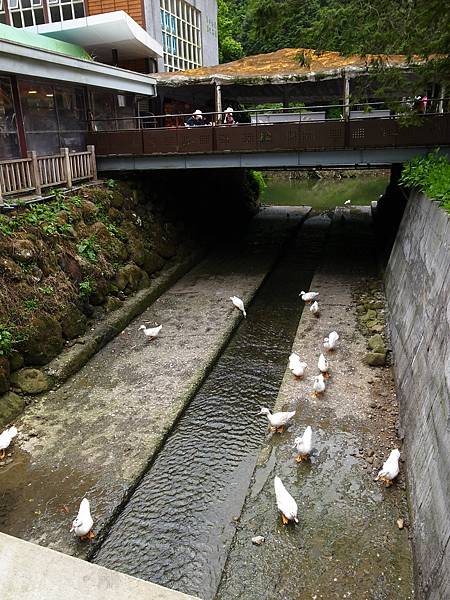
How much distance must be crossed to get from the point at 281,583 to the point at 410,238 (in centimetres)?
798

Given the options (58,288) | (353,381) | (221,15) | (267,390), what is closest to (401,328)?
(353,381)

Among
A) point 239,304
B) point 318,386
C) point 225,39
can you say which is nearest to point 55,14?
point 239,304

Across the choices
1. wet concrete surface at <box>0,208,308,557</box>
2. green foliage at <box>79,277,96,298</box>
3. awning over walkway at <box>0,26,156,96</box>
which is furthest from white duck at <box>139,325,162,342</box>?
awning over walkway at <box>0,26,156,96</box>

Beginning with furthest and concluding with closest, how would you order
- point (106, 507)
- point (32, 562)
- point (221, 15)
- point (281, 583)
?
1. point (221, 15)
2. point (106, 507)
3. point (281, 583)
4. point (32, 562)

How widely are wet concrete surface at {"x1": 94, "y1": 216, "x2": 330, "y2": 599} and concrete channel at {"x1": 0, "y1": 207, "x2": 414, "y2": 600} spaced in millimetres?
20

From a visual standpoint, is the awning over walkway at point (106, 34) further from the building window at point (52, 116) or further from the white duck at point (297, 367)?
the white duck at point (297, 367)

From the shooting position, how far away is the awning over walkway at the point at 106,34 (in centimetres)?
1703

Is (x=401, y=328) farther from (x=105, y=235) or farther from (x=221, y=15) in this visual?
(x=221, y=15)

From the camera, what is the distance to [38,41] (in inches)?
624

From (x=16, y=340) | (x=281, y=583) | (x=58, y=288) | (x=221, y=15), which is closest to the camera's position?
(x=281, y=583)

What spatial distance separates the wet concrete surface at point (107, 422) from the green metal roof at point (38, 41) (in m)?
8.72

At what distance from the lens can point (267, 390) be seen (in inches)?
345

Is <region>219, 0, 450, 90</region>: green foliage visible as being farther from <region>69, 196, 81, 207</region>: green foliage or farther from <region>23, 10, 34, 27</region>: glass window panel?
<region>23, 10, 34, 27</region>: glass window panel

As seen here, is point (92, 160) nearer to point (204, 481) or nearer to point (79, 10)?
point (79, 10)
